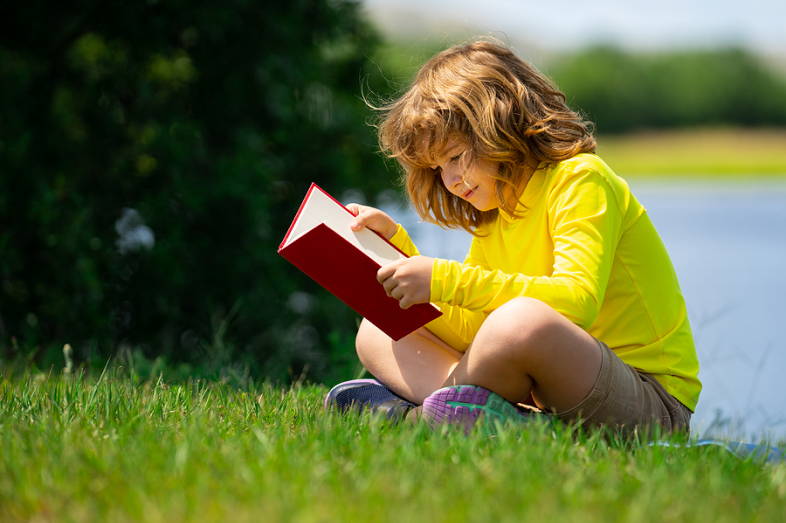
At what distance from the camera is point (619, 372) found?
1.86 m

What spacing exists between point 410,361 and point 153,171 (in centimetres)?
213

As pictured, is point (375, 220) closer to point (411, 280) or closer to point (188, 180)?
point (411, 280)

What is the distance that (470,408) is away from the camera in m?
1.84

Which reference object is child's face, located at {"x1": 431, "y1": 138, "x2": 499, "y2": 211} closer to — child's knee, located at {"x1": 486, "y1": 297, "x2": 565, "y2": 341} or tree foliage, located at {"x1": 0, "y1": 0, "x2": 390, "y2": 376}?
child's knee, located at {"x1": 486, "y1": 297, "x2": 565, "y2": 341}

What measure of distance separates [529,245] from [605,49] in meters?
41.4

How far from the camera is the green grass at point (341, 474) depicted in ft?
4.05

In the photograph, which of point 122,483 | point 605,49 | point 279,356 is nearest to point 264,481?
point 122,483

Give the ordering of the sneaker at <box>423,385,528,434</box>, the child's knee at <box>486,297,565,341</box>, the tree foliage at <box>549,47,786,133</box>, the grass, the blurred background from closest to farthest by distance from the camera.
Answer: the child's knee at <box>486,297,565,341</box>
the sneaker at <box>423,385,528,434</box>
the blurred background
the grass
the tree foliage at <box>549,47,786,133</box>

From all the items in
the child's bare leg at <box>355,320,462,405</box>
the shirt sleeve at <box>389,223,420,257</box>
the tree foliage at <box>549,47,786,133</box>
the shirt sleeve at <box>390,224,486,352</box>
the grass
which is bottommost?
the child's bare leg at <box>355,320,462,405</box>

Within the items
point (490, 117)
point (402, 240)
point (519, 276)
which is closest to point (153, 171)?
point (402, 240)

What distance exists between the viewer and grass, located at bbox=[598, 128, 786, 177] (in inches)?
1302

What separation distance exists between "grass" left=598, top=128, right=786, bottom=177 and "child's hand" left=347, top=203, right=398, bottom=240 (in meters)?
32.4

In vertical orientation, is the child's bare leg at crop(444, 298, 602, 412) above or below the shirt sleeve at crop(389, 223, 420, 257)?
below

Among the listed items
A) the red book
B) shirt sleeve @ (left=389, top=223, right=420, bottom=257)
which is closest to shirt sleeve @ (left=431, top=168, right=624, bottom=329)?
the red book
